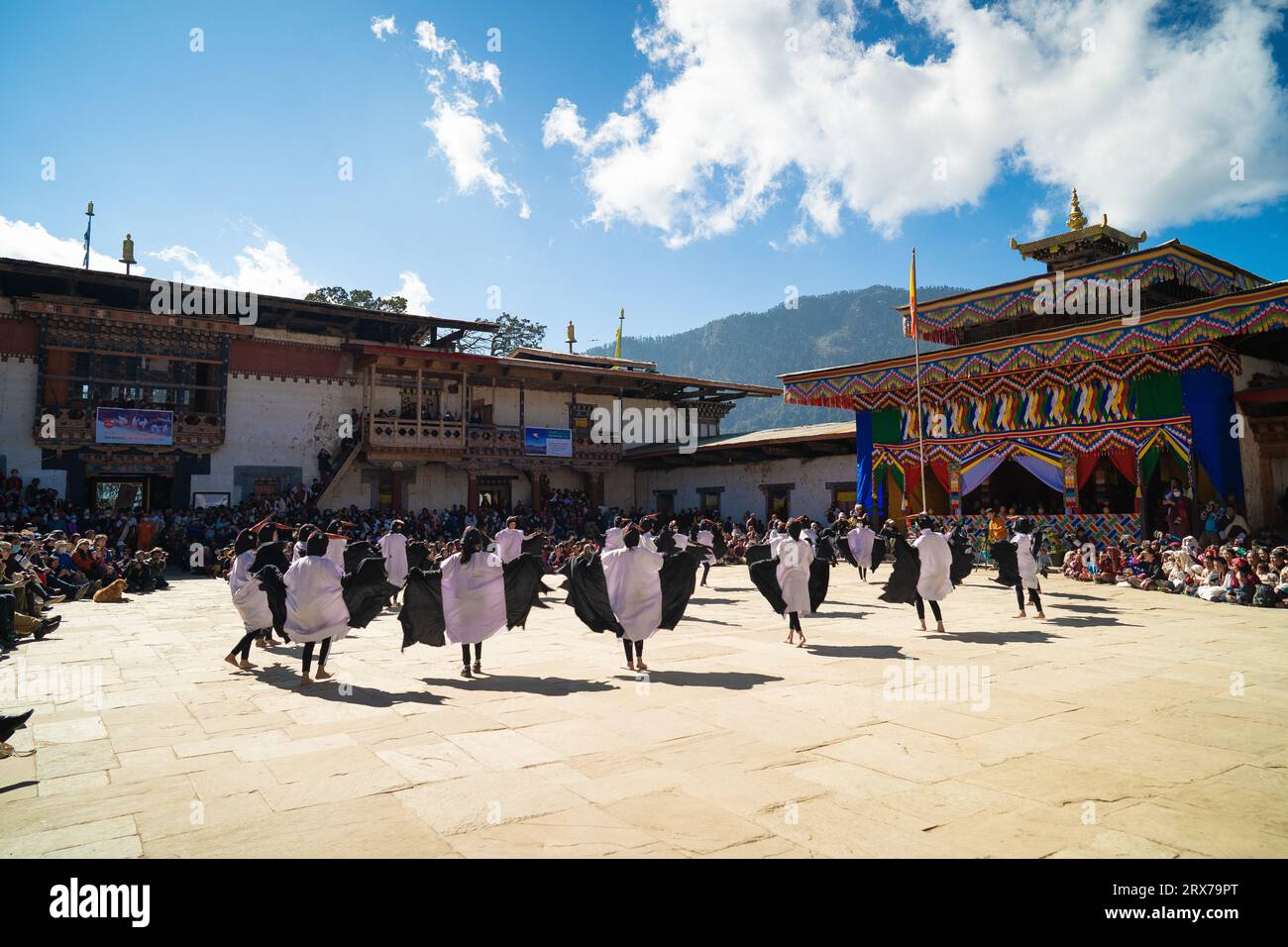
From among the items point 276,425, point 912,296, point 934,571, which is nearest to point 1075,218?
point 912,296

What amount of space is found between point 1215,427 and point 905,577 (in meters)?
9.95

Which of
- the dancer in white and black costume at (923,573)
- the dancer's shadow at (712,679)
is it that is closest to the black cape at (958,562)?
the dancer in white and black costume at (923,573)

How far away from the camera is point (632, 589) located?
7629mm

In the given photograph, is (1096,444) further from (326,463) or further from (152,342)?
(152,342)

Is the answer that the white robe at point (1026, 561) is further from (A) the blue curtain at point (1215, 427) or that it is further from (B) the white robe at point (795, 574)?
(A) the blue curtain at point (1215, 427)

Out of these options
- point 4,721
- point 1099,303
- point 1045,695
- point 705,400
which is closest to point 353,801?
point 4,721

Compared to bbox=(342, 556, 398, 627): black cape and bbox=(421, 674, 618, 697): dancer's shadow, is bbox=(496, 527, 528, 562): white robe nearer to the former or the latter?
bbox=(342, 556, 398, 627): black cape

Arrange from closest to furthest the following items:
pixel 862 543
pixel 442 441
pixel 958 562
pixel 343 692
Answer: pixel 343 692, pixel 958 562, pixel 862 543, pixel 442 441

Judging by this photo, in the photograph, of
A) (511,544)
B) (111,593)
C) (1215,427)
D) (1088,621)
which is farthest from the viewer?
(1215,427)

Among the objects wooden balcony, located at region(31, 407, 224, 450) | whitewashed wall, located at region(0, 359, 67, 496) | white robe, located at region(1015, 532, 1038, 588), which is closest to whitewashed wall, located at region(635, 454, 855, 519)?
white robe, located at region(1015, 532, 1038, 588)

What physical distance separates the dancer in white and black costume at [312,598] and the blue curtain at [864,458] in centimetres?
1728

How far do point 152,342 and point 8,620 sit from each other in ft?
56.3

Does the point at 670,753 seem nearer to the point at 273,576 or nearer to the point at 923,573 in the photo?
the point at 273,576
